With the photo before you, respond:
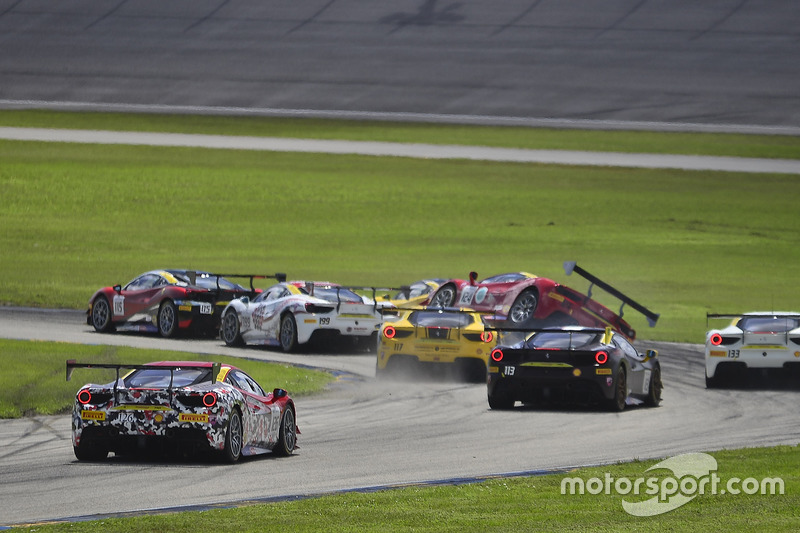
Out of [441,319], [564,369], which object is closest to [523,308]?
[441,319]

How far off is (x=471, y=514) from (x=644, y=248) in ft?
138

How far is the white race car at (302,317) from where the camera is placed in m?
24.0

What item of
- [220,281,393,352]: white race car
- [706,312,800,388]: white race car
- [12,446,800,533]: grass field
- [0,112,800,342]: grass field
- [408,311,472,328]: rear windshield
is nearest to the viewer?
[12,446,800,533]: grass field

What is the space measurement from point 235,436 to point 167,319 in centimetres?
1484

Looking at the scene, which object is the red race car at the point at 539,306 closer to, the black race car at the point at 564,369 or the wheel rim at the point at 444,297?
the wheel rim at the point at 444,297

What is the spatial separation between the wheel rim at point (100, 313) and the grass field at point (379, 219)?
7910mm

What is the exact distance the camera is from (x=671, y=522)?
8703 millimetres

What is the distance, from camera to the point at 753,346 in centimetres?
1928

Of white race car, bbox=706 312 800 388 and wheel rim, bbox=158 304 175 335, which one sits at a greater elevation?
white race car, bbox=706 312 800 388

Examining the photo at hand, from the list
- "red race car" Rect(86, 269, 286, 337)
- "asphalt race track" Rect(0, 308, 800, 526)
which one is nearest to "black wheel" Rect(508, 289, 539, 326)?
"asphalt race track" Rect(0, 308, 800, 526)

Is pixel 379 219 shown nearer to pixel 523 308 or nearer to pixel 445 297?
pixel 445 297

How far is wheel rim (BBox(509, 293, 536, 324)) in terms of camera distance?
24375 mm

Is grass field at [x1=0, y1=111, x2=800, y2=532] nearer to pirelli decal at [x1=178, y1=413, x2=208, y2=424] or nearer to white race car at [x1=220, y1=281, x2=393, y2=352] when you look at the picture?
white race car at [x1=220, y1=281, x2=393, y2=352]

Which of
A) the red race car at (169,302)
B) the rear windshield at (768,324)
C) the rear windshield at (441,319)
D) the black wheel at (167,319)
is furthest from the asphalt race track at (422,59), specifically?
the rear windshield at (441,319)
